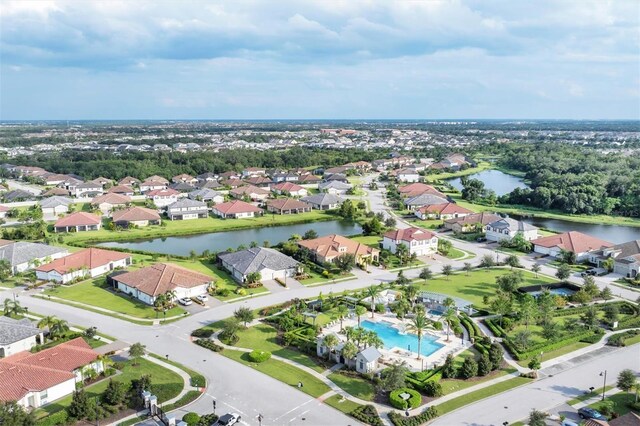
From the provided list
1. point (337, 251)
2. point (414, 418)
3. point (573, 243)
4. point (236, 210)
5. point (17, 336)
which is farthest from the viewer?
point (236, 210)

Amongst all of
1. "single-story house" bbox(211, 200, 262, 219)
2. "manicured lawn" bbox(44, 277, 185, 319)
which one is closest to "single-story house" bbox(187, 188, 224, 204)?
"single-story house" bbox(211, 200, 262, 219)

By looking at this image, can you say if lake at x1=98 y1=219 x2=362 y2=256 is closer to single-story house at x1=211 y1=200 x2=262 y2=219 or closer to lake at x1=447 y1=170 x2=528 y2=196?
single-story house at x1=211 y1=200 x2=262 y2=219

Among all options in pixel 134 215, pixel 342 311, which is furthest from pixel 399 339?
pixel 134 215

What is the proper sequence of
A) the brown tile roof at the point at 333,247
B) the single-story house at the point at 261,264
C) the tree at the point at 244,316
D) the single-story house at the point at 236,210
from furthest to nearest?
the single-story house at the point at 236,210, the brown tile roof at the point at 333,247, the single-story house at the point at 261,264, the tree at the point at 244,316

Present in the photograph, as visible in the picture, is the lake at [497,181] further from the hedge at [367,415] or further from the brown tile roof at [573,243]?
the hedge at [367,415]

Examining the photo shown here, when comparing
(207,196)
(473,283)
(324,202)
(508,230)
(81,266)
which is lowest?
(473,283)

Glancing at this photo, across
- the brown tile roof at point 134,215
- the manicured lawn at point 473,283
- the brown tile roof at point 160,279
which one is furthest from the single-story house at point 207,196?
the manicured lawn at point 473,283

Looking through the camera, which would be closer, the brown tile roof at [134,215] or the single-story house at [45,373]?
the single-story house at [45,373]

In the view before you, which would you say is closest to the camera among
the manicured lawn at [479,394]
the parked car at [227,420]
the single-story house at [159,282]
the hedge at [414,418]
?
the parked car at [227,420]

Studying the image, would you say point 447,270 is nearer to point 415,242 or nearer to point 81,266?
point 415,242
